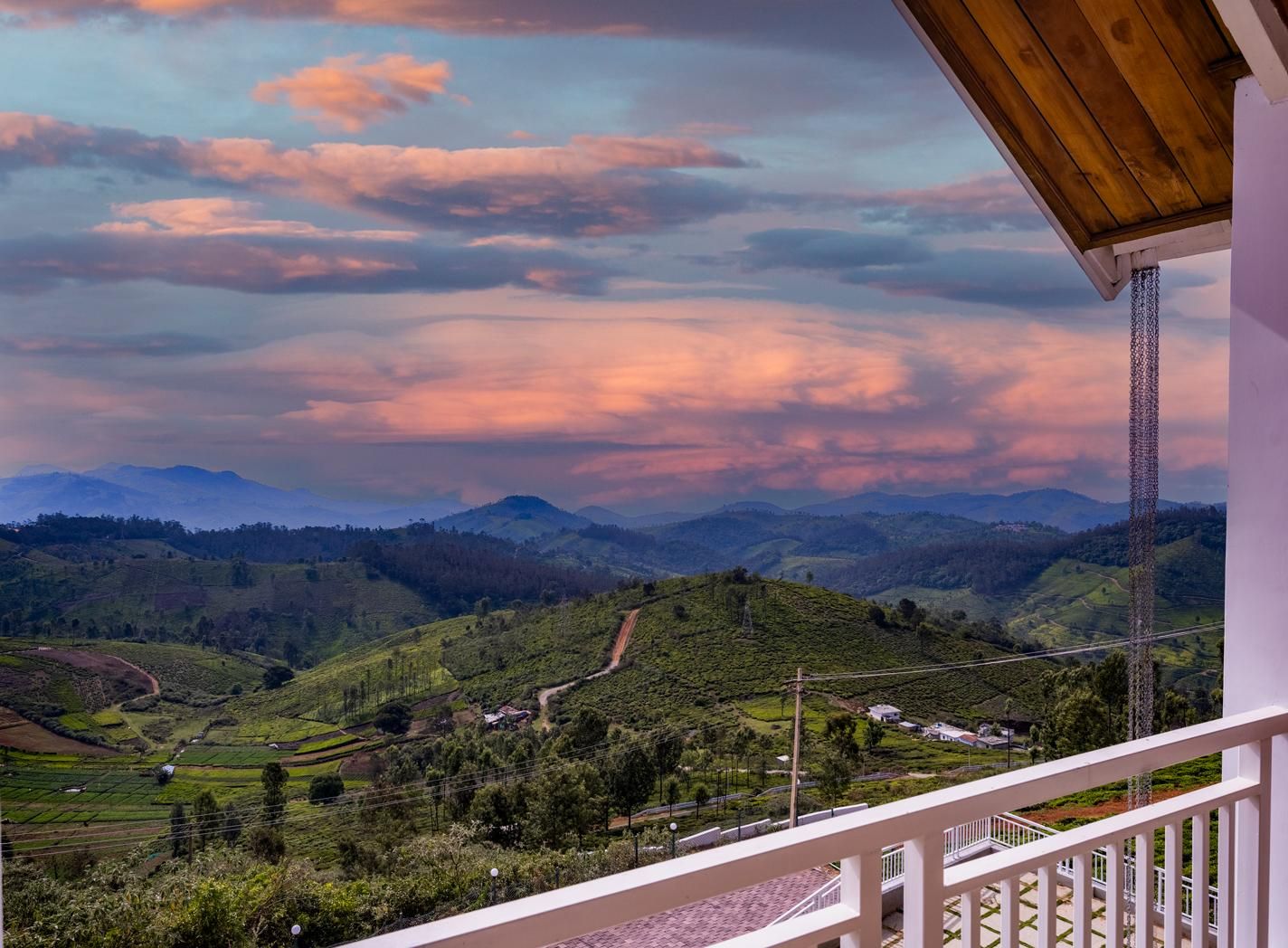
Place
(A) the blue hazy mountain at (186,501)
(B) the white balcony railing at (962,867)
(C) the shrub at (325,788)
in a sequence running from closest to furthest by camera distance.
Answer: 1. (B) the white balcony railing at (962,867)
2. (C) the shrub at (325,788)
3. (A) the blue hazy mountain at (186,501)

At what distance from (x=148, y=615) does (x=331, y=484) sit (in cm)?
579

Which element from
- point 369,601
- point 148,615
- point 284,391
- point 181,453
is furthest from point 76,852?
point 284,391

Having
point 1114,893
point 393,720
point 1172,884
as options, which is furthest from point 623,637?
point 1114,893

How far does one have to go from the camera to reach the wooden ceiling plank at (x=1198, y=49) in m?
1.56

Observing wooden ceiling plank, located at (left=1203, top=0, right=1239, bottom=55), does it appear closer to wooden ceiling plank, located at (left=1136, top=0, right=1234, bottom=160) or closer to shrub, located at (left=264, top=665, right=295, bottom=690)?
wooden ceiling plank, located at (left=1136, top=0, right=1234, bottom=160)

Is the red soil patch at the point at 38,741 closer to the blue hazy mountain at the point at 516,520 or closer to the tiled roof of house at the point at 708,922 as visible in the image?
the blue hazy mountain at the point at 516,520

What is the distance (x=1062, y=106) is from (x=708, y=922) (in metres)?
16.4

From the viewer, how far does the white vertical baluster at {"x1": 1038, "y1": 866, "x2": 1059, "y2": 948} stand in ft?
3.66

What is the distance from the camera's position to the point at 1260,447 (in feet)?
5.32

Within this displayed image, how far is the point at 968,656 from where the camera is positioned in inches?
753

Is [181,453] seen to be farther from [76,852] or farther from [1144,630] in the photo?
[1144,630]

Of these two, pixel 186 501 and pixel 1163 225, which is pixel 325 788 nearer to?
pixel 186 501

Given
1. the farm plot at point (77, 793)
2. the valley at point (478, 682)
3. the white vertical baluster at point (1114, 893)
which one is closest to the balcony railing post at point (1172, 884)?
the white vertical baluster at point (1114, 893)

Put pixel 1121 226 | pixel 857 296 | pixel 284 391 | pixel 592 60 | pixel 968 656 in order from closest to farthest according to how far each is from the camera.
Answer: pixel 1121 226 < pixel 968 656 < pixel 592 60 < pixel 284 391 < pixel 857 296
